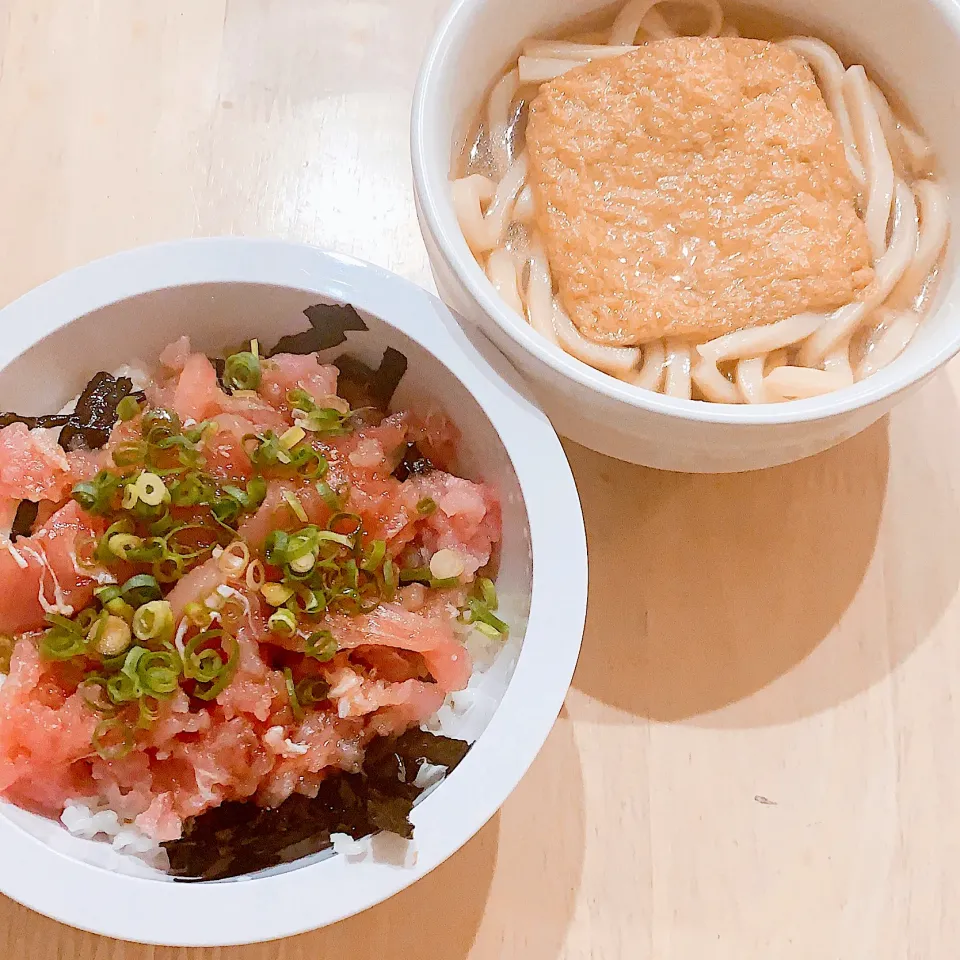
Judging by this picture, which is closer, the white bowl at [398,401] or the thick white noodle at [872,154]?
the white bowl at [398,401]

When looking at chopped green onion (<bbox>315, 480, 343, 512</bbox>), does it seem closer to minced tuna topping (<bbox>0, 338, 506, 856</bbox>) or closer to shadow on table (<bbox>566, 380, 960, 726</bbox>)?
minced tuna topping (<bbox>0, 338, 506, 856</bbox>)

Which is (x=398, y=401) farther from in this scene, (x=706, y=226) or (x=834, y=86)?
(x=834, y=86)

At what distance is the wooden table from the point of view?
1.13 meters

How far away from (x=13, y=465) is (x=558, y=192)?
2.05ft

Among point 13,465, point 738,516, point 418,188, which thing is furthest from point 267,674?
point 738,516

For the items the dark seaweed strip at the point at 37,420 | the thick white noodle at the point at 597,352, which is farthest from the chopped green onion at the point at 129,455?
the thick white noodle at the point at 597,352

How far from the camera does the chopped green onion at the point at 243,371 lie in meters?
1.02

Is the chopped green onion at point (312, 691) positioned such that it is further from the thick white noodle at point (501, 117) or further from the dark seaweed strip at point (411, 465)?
the thick white noodle at point (501, 117)

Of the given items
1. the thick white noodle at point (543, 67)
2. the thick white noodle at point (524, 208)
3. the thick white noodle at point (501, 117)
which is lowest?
the thick white noodle at point (524, 208)

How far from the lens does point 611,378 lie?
965 mm

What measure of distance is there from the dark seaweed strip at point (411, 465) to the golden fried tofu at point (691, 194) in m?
0.22

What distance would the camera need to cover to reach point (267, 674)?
91 cm

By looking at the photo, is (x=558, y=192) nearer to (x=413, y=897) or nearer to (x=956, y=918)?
(x=413, y=897)

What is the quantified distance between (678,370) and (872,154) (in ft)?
1.17
